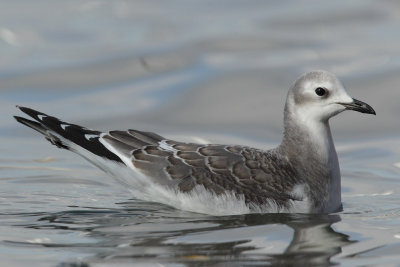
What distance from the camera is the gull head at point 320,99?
11.4 meters

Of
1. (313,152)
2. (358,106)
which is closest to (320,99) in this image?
(358,106)

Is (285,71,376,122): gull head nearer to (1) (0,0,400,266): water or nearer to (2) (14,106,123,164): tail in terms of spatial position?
(1) (0,0,400,266): water


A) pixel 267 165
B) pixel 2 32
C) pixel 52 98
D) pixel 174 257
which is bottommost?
pixel 174 257

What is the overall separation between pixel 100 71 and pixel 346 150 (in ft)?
15.8

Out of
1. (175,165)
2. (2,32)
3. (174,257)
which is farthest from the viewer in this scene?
(2,32)

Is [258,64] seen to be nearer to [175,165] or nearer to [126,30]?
[126,30]

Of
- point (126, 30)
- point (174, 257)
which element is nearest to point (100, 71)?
point (126, 30)

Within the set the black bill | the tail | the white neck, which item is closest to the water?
the white neck

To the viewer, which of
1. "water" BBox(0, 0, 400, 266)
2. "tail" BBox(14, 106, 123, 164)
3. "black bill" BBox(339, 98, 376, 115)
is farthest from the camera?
"tail" BBox(14, 106, 123, 164)

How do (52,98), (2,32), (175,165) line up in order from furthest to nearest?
(2,32) → (52,98) → (175,165)

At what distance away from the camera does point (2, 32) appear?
19078mm

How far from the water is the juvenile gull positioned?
19 centimetres

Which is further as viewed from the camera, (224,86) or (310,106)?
(224,86)

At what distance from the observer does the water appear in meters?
10.1
